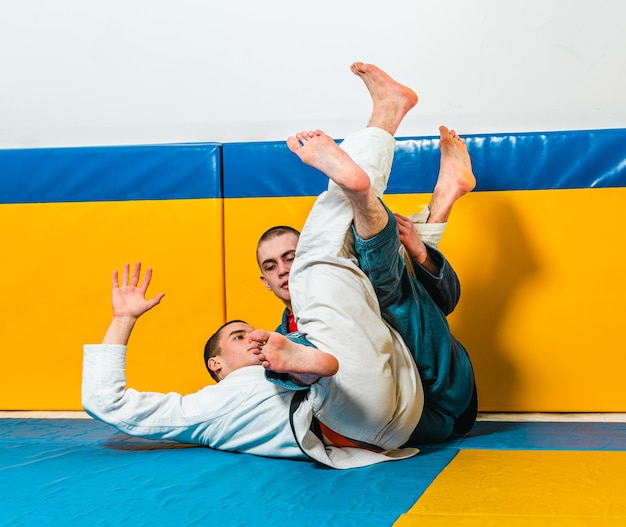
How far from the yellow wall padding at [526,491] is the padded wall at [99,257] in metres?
0.92

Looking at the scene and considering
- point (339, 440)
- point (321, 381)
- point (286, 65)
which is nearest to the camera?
point (321, 381)

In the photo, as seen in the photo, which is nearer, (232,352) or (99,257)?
(232,352)

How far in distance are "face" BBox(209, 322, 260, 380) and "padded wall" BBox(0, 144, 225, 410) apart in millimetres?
297

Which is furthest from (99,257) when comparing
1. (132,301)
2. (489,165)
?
(489,165)

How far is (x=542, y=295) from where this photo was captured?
227 cm

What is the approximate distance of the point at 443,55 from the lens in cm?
265

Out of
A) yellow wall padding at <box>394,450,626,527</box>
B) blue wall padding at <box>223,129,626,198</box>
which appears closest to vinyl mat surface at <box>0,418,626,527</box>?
yellow wall padding at <box>394,450,626,527</box>

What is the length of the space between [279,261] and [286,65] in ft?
2.69

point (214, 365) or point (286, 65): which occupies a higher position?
point (286, 65)

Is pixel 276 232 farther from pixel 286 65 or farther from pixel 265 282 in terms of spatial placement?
pixel 286 65

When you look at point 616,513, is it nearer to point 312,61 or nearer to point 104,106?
point 312,61

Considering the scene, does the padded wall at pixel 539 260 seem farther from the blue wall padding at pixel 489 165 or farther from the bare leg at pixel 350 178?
the bare leg at pixel 350 178

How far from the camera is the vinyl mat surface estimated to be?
1365mm

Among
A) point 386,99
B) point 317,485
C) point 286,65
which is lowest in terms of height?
point 317,485
